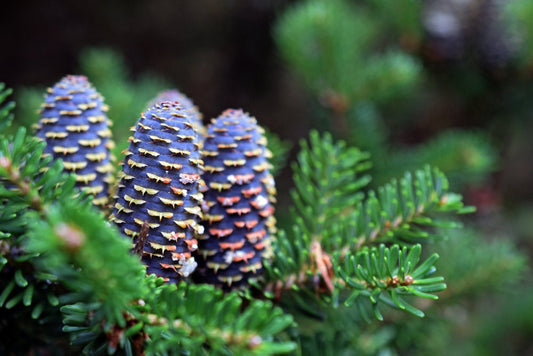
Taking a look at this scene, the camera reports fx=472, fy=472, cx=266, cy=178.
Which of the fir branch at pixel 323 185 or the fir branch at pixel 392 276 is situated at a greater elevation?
the fir branch at pixel 323 185

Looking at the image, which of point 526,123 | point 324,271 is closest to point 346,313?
point 324,271

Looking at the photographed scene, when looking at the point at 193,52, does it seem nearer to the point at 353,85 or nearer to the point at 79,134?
the point at 353,85

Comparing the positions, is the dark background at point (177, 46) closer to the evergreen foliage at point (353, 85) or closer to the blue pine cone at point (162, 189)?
the evergreen foliage at point (353, 85)

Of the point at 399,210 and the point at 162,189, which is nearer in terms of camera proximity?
the point at 162,189

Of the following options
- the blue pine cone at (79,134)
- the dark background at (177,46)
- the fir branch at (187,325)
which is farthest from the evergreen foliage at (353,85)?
the fir branch at (187,325)

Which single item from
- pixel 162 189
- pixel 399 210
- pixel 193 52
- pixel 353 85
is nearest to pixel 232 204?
pixel 162 189

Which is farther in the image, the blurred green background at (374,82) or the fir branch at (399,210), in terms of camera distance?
the blurred green background at (374,82)
